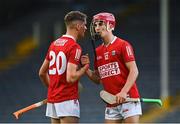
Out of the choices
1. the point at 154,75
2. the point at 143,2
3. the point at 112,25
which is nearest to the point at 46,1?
the point at 143,2

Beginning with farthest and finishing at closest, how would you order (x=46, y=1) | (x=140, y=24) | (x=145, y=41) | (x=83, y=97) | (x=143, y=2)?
(x=46, y=1), (x=143, y=2), (x=140, y=24), (x=145, y=41), (x=83, y=97)

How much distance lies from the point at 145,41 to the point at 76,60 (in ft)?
37.6

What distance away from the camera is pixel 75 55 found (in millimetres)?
6879

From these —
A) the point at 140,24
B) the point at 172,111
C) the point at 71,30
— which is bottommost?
the point at 172,111

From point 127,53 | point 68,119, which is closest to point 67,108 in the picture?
point 68,119

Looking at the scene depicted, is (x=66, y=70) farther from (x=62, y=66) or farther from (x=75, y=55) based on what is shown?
(x=75, y=55)

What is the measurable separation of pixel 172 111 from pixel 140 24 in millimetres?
5989

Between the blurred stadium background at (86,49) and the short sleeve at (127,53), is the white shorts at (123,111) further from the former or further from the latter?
the blurred stadium background at (86,49)

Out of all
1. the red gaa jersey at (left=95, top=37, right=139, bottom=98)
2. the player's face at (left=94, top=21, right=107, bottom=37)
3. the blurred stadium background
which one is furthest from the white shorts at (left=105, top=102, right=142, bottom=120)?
the blurred stadium background

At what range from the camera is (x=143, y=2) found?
21.4m

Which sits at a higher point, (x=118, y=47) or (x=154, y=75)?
(x=118, y=47)

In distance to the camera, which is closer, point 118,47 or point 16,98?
point 118,47

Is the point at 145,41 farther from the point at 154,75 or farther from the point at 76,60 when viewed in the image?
the point at 76,60

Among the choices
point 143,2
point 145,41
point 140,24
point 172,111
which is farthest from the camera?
point 143,2
